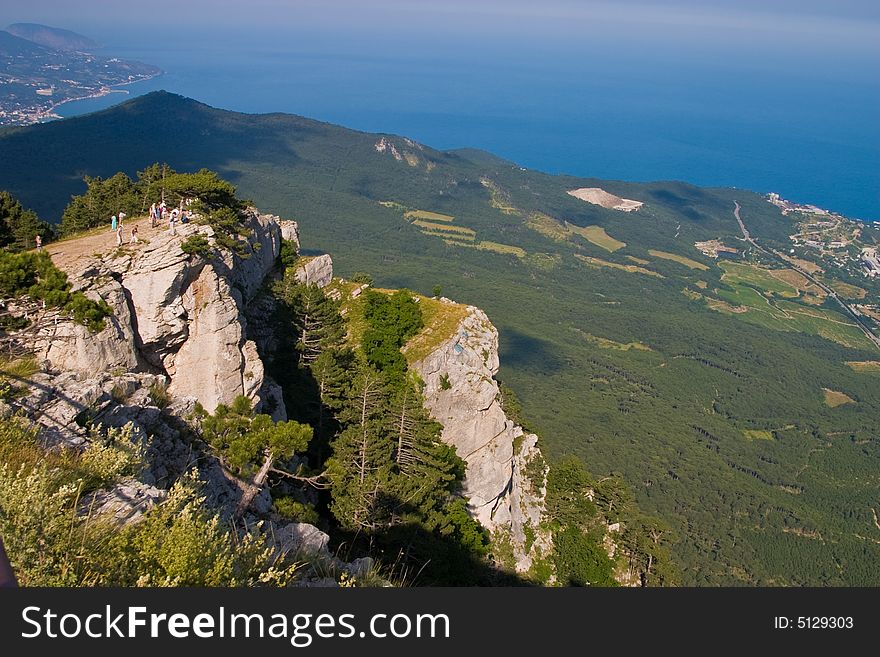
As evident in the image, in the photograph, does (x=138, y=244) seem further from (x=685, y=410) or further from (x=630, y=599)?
(x=685, y=410)

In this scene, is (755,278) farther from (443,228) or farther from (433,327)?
(433,327)

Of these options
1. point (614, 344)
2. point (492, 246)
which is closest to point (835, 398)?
point (614, 344)

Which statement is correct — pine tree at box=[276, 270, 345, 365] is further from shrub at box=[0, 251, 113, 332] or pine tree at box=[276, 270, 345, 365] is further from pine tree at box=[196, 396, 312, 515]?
shrub at box=[0, 251, 113, 332]

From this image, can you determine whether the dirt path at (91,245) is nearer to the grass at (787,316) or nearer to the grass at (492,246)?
the grass at (492,246)

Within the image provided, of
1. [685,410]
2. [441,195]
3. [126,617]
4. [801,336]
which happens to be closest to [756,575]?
[685,410]

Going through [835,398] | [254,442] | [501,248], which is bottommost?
[835,398]

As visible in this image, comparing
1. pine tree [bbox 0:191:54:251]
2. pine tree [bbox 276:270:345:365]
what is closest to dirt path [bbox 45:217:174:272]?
pine tree [bbox 0:191:54:251]
